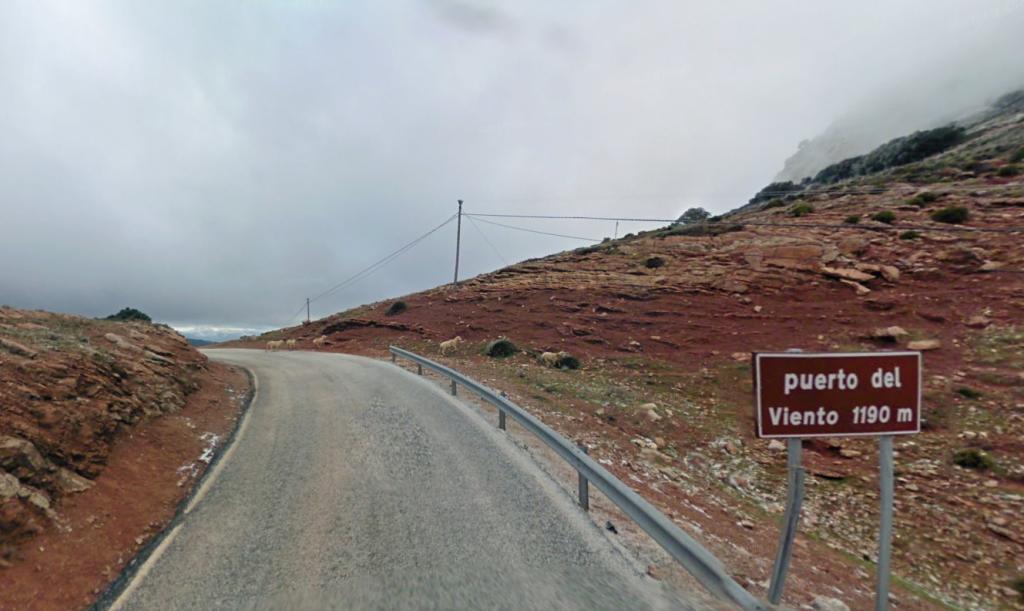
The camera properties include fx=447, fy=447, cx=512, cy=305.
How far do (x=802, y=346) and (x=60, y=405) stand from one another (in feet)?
69.5

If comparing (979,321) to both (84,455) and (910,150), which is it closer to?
(84,455)

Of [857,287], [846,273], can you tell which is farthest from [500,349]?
[846,273]

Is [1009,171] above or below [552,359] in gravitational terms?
above

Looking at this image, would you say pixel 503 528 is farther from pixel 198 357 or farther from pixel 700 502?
pixel 198 357

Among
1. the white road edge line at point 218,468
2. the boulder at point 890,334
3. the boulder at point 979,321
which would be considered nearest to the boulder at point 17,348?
the white road edge line at point 218,468

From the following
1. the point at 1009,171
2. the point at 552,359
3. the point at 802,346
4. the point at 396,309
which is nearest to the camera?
the point at 552,359

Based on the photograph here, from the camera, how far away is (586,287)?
92.7 ft

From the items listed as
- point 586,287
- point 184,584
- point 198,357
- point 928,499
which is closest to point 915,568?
point 928,499

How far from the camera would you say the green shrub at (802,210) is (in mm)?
34013

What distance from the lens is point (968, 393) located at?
36.7 ft

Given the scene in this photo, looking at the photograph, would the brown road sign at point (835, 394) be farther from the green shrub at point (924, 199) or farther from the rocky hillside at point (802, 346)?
the green shrub at point (924, 199)

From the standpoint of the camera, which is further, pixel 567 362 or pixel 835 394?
pixel 567 362

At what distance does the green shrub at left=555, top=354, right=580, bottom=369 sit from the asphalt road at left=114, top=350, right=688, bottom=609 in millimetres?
9360

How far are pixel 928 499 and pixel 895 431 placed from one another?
22.8 feet
